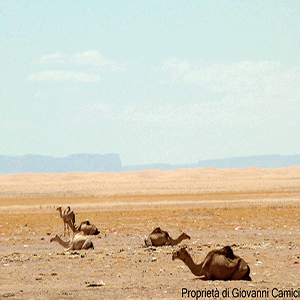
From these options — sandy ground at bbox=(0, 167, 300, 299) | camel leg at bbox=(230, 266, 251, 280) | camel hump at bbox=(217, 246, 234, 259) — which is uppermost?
camel hump at bbox=(217, 246, 234, 259)

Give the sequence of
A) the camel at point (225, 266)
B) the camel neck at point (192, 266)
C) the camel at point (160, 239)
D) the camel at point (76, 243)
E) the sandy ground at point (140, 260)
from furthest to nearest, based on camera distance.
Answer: the camel at point (160, 239) → the camel at point (76, 243) → the camel neck at point (192, 266) → the camel at point (225, 266) → the sandy ground at point (140, 260)

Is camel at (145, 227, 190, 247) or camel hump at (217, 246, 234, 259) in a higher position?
camel hump at (217, 246, 234, 259)

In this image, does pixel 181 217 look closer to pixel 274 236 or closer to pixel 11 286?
pixel 274 236

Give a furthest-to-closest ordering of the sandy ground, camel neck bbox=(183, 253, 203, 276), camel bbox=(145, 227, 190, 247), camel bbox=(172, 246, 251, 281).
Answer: camel bbox=(145, 227, 190, 247) < camel neck bbox=(183, 253, 203, 276) < camel bbox=(172, 246, 251, 281) < the sandy ground

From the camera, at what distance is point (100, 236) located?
23.9 m

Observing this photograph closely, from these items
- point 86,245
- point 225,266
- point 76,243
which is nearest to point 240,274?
point 225,266

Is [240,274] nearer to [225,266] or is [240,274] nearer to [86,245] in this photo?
[225,266]

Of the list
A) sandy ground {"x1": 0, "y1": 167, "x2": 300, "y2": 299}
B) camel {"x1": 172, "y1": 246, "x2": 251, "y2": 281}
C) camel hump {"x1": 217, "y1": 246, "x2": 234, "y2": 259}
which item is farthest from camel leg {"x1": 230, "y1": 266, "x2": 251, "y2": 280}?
camel hump {"x1": 217, "y1": 246, "x2": 234, "y2": 259}

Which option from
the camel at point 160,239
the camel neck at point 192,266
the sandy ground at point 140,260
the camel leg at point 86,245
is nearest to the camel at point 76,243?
the camel leg at point 86,245

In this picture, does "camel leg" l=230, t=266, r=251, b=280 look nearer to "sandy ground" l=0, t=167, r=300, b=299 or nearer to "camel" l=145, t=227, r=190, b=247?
"sandy ground" l=0, t=167, r=300, b=299

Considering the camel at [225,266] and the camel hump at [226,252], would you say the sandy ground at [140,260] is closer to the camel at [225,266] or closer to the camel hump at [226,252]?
the camel at [225,266]

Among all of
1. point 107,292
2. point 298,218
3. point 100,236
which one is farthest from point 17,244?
point 298,218

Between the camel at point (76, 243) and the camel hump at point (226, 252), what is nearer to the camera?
the camel hump at point (226, 252)

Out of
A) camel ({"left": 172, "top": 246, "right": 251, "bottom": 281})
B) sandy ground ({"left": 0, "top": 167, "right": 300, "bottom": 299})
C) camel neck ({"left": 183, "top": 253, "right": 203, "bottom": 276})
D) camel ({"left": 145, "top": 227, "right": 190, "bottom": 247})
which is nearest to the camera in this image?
sandy ground ({"left": 0, "top": 167, "right": 300, "bottom": 299})
